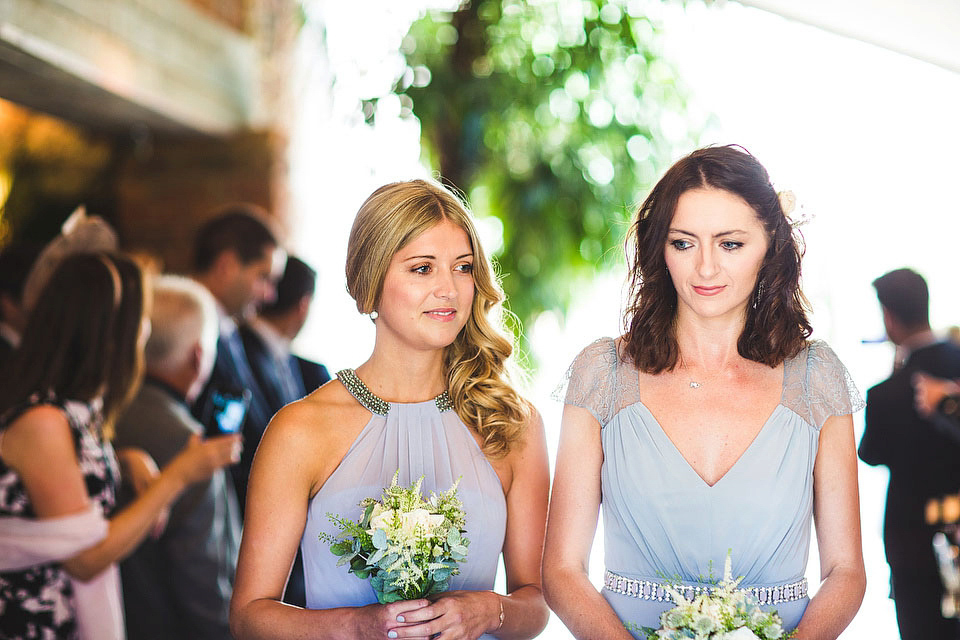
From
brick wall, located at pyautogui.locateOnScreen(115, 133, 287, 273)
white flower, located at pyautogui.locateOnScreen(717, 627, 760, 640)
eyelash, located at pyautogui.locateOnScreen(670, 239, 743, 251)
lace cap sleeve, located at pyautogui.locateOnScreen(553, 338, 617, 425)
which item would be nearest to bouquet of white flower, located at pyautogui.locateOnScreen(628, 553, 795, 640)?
white flower, located at pyautogui.locateOnScreen(717, 627, 760, 640)

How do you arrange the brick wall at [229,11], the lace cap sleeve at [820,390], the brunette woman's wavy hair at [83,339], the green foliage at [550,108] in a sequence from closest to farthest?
the lace cap sleeve at [820,390] → the brunette woman's wavy hair at [83,339] → the green foliage at [550,108] → the brick wall at [229,11]

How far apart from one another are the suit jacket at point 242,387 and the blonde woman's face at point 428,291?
72.8 inches

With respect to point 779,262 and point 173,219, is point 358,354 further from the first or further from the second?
point 779,262

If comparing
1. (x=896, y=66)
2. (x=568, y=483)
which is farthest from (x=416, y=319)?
(x=896, y=66)

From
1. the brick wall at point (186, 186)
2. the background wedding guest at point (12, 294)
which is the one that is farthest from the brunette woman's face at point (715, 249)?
the brick wall at point (186, 186)

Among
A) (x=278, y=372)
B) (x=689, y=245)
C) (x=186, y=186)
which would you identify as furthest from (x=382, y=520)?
(x=186, y=186)

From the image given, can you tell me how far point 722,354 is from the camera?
2.35 m

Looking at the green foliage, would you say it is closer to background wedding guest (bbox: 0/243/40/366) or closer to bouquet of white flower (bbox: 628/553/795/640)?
background wedding guest (bbox: 0/243/40/366)

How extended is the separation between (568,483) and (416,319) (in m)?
0.54

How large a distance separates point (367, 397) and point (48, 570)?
142cm

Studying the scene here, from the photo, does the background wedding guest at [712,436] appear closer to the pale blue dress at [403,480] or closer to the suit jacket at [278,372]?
the pale blue dress at [403,480]

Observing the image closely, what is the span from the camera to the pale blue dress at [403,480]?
221 centimetres

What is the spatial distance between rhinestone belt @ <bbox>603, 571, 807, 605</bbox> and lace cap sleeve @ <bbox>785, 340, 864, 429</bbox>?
0.39 meters

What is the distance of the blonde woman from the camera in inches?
84.4
